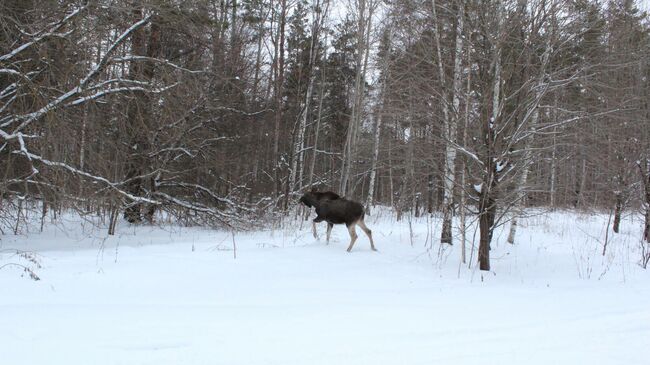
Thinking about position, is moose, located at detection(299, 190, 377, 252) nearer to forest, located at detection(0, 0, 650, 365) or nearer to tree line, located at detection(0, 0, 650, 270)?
forest, located at detection(0, 0, 650, 365)

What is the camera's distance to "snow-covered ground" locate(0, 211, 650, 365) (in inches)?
132

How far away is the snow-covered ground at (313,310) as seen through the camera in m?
3.37

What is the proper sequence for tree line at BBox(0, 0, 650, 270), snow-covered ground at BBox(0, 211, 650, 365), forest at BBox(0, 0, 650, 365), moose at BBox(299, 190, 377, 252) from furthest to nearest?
moose at BBox(299, 190, 377, 252), tree line at BBox(0, 0, 650, 270), forest at BBox(0, 0, 650, 365), snow-covered ground at BBox(0, 211, 650, 365)

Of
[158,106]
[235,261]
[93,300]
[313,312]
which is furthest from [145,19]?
[313,312]

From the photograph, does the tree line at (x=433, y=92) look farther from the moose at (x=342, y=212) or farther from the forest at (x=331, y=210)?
the moose at (x=342, y=212)

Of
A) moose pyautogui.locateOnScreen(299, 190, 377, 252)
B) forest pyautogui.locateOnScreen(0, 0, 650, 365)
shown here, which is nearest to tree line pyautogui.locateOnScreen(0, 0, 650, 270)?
forest pyautogui.locateOnScreen(0, 0, 650, 365)

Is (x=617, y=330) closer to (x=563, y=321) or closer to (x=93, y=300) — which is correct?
(x=563, y=321)

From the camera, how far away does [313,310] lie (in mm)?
4641

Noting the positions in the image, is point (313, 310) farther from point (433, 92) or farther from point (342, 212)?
point (433, 92)

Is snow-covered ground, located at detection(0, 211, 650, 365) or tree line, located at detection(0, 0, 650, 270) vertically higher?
tree line, located at detection(0, 0, 650, 270)

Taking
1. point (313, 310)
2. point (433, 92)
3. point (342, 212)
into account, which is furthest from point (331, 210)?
point (313, 310)

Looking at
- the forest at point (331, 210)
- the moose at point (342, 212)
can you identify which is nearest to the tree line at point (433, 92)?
the forest at point (331, 210)

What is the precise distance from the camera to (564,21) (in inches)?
275

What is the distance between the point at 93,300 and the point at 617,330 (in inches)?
203
